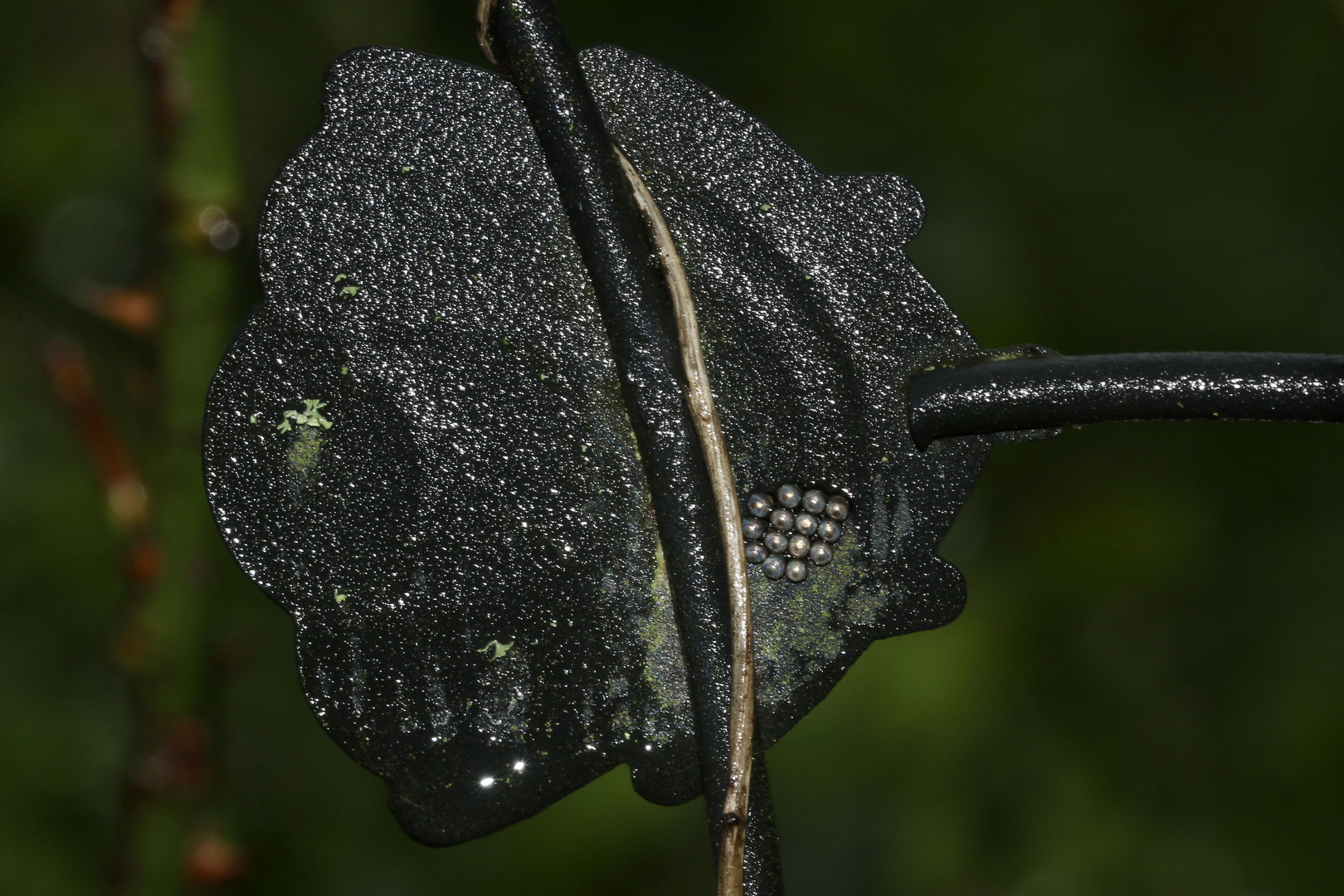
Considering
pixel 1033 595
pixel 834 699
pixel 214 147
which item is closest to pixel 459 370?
pixel 214 147

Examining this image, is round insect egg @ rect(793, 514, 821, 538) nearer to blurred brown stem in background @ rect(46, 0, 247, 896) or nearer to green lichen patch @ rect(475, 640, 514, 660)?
green lichen patch @ rect(475, 640, 514, 660)

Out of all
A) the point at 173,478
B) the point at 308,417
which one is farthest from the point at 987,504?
the point at 308,417

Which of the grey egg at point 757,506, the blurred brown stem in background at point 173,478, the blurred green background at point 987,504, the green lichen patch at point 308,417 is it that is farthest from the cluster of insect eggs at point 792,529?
the blurred green background at point 987,504

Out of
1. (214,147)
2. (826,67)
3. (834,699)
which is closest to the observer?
(214,147)

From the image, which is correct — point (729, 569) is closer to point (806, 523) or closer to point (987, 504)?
point (806, 523)

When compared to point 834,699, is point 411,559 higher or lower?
higher

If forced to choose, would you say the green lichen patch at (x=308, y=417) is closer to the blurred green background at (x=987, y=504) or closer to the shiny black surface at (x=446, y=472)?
the shiny black surface at (x=446, y=472)

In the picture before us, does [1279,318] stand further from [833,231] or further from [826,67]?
[833,231]
